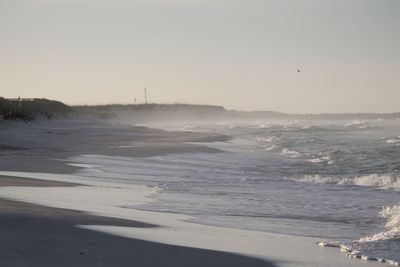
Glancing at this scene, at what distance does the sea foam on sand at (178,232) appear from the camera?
770 centimetres

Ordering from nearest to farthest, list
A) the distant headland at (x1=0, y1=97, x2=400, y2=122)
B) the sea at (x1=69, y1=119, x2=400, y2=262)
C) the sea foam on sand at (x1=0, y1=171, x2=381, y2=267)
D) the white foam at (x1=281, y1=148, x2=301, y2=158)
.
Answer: the sea foam on sand at (x1=0, y1=171, x2=381, y2=267) → the sea at (x1=69, y1=119, x2=400, y2=262) → the white foam at (x1=281, y1=148, x2=301, y2=158) → the distant headland at (x1=0, y1=97, x2=400, y2=122)

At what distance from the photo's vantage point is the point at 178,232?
29.2 ft

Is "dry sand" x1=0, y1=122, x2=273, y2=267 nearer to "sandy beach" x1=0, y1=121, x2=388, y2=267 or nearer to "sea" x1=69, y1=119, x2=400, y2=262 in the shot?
"sandy beach" x1=0, y1=121, x2=388, y2=267

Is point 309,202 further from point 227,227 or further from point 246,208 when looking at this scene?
point 227,227

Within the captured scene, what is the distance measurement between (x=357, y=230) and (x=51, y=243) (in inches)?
189

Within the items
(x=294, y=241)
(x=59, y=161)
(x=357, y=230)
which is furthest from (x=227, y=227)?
(x=59, y=161)

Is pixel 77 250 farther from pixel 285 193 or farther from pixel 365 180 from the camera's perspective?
pixel 365 180

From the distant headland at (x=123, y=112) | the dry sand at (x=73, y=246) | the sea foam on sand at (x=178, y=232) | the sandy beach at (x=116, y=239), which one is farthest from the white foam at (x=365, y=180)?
the distant headland at (x=123, y=112)

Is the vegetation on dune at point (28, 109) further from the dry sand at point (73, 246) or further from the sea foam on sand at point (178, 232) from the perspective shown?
the dry sand at point (73, 246)

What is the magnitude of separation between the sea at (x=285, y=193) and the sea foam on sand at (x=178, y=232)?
0.40 m

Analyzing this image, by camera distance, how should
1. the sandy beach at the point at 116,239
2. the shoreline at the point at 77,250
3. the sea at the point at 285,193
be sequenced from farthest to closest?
1. the sea at the point at 285,193
2. the sandy beach at the point at 116,239
3. the shoreline at the point at 77,250

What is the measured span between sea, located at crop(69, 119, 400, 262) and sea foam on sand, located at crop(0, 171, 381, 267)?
15.7 inches

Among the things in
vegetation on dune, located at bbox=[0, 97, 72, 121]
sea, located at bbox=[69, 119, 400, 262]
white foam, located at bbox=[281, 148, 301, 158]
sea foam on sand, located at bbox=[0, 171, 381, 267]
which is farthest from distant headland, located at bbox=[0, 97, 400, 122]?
sea foam on sand, located at bbox=[0, 171, 381, 267]

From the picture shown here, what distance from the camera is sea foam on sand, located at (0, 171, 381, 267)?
7.70 metres
